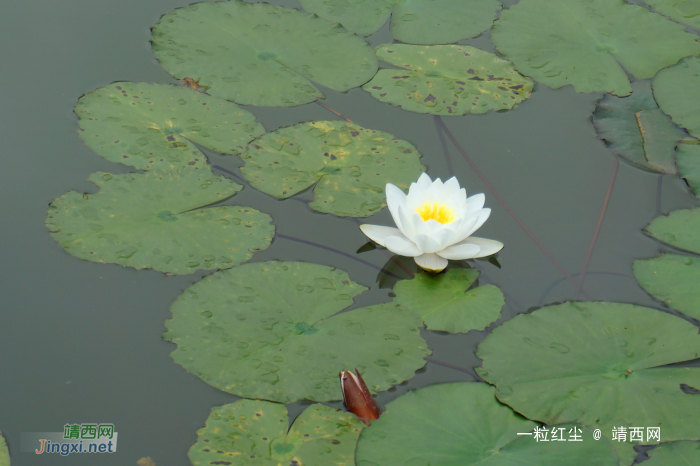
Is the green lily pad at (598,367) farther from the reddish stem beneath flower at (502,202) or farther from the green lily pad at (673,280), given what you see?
the reddish stem beneath flower at (502,202)

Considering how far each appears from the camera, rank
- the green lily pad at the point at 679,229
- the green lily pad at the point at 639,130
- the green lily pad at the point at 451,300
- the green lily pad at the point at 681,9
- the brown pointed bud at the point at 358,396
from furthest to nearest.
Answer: the green lily pad at the point at 681,9 → the green lily pad at the point at 639,130 → the green lily pad at the point at 679,229 → the green lily pad at the point at 451,300 → the brown pointed bud at the point at 358,396

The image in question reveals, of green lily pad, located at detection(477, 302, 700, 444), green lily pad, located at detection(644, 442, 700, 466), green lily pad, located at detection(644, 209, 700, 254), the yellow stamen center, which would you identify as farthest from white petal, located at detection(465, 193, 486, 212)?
green lily pad, located at detection(644, 442, 700, 466)

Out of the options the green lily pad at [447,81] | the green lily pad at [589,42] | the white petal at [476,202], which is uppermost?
the green lily pad at [589,42]

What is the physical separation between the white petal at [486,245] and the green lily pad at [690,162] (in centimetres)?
119

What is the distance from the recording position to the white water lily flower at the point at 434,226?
2494mm

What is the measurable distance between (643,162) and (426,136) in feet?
3.78

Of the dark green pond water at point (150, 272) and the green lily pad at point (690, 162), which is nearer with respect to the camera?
the dark green pond water at point (150, 272)

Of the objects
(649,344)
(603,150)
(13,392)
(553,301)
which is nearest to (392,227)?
(553,301)

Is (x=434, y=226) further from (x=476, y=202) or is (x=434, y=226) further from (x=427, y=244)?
(x=476, y=202)

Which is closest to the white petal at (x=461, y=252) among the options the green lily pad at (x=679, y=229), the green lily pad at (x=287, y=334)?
the green lily pad at (x=287, y=334)

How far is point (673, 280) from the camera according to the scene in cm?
256

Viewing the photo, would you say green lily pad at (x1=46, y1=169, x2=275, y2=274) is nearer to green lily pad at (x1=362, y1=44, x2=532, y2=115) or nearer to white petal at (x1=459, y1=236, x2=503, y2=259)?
white petal at (x1=459, y1=236, x2=503, y2=259)

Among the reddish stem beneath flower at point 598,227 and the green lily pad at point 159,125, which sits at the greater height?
the green lily pad at point 159,125

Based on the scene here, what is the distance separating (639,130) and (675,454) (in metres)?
1.96
